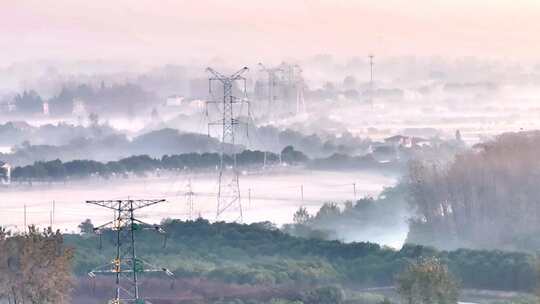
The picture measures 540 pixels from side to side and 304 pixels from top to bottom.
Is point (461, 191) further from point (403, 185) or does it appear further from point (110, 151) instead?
point (110, 151)

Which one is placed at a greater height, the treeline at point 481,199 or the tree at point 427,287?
the treeline at point 481,199

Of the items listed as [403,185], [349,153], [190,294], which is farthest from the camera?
[349,153]

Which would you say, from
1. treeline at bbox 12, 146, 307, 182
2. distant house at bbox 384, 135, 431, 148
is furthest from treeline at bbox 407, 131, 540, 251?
distant house at bbox 384, 135, 431, 148

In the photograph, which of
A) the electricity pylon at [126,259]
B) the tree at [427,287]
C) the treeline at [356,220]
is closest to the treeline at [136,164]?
the treeline at [356,220]

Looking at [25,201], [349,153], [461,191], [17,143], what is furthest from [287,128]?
[461,191]

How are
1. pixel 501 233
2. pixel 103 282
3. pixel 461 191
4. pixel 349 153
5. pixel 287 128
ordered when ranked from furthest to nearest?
pixel 287 128 < pixel 349 153 < pixel 461 191 < pixel 501 233 < pixel 103 282

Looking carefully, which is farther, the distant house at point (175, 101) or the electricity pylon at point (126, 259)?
the distant house at point (175, 101)

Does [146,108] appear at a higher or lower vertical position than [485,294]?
higher

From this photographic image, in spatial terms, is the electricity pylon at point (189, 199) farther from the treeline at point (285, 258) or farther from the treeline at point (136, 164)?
the treeline at point (285, 258)
